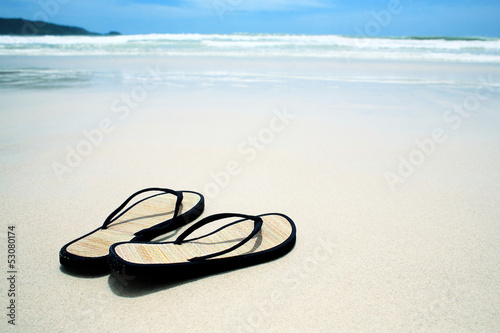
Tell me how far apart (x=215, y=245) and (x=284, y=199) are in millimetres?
570

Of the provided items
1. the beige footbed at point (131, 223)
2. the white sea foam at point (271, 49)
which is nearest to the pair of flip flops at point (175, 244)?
the beige footbed at point (131, 223)

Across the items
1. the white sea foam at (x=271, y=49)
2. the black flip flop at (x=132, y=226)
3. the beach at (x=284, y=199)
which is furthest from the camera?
the white sea foam at (x=271, y=49)

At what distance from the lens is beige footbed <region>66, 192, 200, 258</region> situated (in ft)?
3.64

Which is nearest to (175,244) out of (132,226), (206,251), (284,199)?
(206,251)

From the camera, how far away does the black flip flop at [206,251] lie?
101cm

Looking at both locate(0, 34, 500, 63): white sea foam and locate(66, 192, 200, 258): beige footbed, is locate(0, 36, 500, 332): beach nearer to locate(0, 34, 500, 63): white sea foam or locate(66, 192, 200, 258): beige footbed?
locate(66, 192, 200, 258): beige footbed

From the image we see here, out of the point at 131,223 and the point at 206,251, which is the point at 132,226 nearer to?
the point at 131,223

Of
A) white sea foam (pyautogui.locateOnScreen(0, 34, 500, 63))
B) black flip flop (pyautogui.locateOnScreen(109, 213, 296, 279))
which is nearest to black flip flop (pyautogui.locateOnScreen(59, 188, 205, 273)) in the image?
black flip flop (pyautogui.locateOnScreen(109, 213, 296, 279))

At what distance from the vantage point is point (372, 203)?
1.63 metres

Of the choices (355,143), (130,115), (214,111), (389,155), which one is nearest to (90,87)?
(130,115)

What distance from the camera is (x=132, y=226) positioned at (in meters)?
1.31

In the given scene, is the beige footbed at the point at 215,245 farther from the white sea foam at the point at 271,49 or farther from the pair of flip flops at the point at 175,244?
the white sea foam at the point at 271,49

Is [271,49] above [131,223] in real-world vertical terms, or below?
above

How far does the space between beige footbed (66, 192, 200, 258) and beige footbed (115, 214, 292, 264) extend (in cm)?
12
